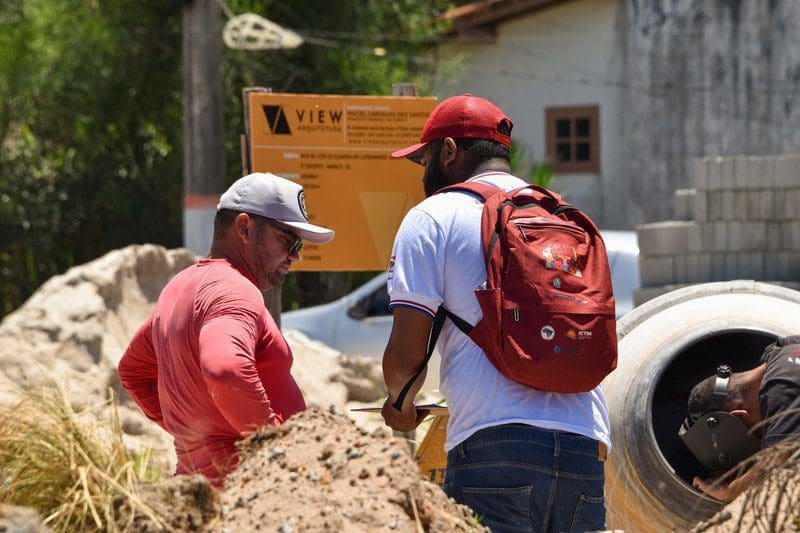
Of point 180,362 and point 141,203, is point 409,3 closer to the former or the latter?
point 141,203

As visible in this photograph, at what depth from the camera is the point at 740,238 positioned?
7.05 metres

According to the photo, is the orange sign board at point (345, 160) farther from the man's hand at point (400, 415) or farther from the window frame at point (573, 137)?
the window frame at point (573, 137)

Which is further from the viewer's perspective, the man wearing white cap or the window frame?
the window frame

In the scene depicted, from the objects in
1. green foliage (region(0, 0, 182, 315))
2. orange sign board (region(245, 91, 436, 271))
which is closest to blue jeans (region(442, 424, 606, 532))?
orange sign board (region(245, 91, 436, 271))

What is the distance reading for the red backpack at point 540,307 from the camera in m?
2.88

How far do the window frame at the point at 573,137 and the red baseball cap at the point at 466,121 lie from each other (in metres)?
14.5

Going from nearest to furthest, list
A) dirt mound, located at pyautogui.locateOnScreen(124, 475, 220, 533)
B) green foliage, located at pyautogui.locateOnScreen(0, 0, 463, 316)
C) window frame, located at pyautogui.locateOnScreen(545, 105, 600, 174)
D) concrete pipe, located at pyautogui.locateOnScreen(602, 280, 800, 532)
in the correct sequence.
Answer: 1. dirt mound, located at pyautogui.locateOnScreen(124, 475, 220, 533)
2. concrete pipe, located at pyautogui.locateOnScreen(602, 280, 800, 532)
3. green foliage, located at pyautogui.locateOnScreen(0, 0, 463, 316)
4. window frame, located at pyautogui.locateOnScreen(545, 105, 600, 174)

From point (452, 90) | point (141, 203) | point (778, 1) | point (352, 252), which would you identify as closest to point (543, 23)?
point (452, 90)

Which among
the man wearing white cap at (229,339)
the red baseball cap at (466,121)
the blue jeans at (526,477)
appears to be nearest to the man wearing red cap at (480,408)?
the blue jeans at (526,477)

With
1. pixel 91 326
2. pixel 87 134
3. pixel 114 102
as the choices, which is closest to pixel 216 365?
pixel 91 326

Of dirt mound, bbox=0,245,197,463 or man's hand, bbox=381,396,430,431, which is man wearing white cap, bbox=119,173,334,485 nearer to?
man's hand, bbox=381,396,430,431

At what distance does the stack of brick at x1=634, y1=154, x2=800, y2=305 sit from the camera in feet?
23.0

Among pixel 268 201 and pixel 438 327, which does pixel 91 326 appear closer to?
pixel 268 201

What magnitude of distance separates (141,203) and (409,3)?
455cm
